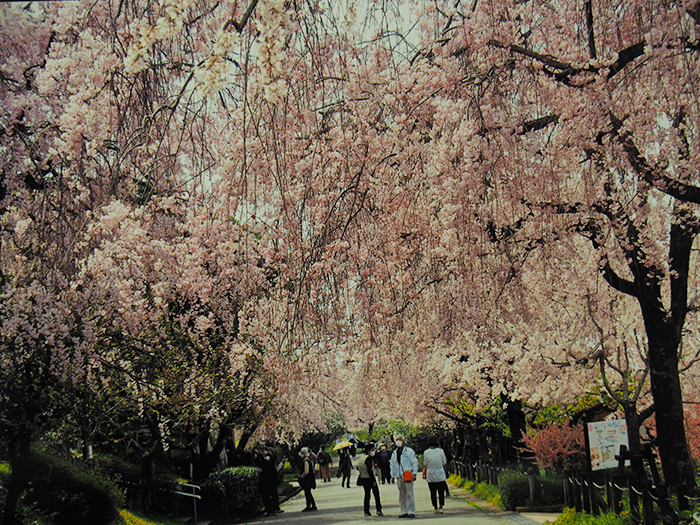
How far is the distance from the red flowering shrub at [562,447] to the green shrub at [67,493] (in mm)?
8493

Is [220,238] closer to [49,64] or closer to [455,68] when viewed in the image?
[49,64]

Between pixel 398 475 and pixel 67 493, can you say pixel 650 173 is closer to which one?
pixel 67 493

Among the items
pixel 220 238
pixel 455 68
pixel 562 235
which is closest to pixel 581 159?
pixel 562 235

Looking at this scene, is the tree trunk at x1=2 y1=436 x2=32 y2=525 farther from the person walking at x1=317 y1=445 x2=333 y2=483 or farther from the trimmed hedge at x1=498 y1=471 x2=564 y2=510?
the person walking at x1=317 y1=445 x2=333 y2=483

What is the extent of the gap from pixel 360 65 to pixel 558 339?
10.4 meters

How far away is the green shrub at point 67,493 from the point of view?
9844 mm

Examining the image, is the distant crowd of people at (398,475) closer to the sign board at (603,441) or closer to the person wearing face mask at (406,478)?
the person wearing face mask at (406,478)

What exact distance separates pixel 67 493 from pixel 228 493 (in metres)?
8.45

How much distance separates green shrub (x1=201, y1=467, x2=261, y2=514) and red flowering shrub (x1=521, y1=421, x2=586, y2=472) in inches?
295

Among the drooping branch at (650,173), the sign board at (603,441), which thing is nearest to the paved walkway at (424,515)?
the sign board at (603,441)

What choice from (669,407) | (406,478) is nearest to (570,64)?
(669,407)

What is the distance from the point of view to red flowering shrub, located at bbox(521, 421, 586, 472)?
14.8m

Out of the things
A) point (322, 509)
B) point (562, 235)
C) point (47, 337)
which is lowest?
point (322, 509)

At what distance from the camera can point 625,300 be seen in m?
17.5
